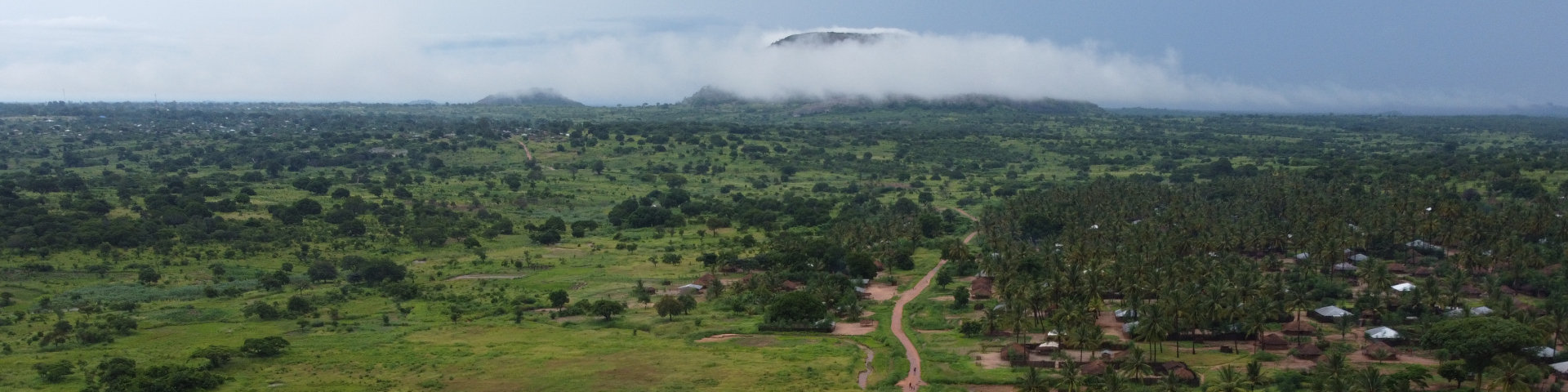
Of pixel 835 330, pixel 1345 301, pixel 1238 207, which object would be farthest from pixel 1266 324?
pixel 1238 207

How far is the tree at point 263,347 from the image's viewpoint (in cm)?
6412

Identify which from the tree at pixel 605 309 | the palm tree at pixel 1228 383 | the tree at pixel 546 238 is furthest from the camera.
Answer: the tree at pixel 546 238

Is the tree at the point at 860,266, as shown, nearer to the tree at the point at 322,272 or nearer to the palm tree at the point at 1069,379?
the palm tree at the point at 1069,379

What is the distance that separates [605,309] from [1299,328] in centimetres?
4498

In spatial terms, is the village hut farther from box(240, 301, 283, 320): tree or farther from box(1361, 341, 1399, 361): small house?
box(240, 301, 283, 320): tree

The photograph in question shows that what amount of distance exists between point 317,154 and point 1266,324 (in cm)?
17420

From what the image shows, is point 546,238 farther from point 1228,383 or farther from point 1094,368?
point 1228,383

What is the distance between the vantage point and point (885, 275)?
92875 mm

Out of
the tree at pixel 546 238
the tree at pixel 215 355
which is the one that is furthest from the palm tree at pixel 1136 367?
the tree at pixel 546 238

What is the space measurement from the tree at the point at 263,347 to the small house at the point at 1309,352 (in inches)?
2339

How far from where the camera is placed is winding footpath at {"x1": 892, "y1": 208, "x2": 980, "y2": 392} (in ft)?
190

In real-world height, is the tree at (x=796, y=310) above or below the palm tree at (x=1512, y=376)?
below

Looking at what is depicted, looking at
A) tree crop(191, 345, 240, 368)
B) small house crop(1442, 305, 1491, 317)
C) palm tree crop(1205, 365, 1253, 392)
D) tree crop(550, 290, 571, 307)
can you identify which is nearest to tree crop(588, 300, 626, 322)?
tree crop(550, 290, 571, 307)

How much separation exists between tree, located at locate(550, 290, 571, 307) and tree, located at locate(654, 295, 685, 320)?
8360mm
